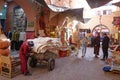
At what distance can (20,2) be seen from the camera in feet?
49.5

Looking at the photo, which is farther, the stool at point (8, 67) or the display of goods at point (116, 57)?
the display of goods at point (116, 57)

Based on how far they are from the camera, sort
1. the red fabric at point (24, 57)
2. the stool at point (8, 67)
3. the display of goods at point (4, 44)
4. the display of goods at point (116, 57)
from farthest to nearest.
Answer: the display of goods at point (116, 57)
the display of goods at point (4, 44)
the red fabric at point (24, 57)
the stool at point (8, 67)

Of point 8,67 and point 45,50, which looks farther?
point 45,50

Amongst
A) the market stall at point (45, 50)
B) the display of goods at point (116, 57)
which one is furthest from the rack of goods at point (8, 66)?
the display of goods at point (116, 57)

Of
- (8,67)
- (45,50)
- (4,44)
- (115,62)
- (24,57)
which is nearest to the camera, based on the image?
(8,67)

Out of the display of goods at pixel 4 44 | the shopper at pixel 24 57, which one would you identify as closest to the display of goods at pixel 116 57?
the shopper at pixel 24 57

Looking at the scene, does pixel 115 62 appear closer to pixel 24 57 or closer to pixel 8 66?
pixel 24 57

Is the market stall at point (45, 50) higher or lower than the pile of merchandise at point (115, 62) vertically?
higher

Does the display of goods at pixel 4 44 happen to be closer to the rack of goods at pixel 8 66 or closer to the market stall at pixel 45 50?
the rack of goods at pixel 8 66

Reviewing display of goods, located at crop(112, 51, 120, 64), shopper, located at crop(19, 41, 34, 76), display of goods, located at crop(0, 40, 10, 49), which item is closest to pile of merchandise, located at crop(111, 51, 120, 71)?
display of goods, located at crop(112, 51, 120, 64)

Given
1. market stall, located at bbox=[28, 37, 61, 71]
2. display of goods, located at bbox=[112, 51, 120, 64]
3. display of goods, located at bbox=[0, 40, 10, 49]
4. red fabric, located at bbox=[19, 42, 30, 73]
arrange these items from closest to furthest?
red fabric, located at bbox=[19, 42, 30, 73]
market stall, located at bbox=[28, 37, 61, 71]
display of goods, located at bbox=[0, 40, 10, 49]
display of goods, located at bbox=[112, 51, 120, 64]

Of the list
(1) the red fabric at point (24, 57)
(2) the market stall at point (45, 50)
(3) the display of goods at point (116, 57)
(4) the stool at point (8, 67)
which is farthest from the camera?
(3) the display of goods at point (116, 57)

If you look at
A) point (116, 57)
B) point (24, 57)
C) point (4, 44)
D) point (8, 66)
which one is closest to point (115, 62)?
point (116, 57)

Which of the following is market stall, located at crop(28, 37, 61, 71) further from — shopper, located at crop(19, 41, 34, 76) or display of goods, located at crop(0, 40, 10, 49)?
display of goods, located at crop(0, 40, 10, 49)
